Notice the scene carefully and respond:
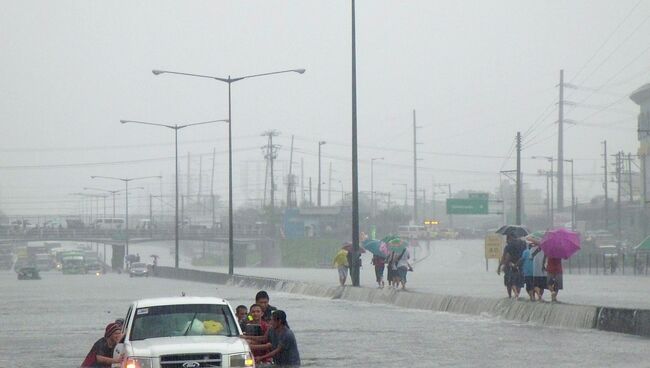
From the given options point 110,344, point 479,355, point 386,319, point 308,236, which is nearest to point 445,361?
point 479,355

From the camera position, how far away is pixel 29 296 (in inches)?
2258

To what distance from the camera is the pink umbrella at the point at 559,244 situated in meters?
30.5

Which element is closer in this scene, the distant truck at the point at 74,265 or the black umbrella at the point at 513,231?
the black umbrella at the point at 513,231

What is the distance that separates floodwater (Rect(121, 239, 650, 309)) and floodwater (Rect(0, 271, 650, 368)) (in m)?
3.64

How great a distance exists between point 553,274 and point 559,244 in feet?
2.60

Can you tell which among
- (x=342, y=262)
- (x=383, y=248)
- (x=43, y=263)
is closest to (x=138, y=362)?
(x=383, y=248)

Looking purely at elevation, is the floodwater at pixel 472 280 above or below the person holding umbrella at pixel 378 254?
below

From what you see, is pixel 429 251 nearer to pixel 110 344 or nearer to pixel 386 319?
pixel 386 319

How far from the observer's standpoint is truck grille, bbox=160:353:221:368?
15609 millimetres

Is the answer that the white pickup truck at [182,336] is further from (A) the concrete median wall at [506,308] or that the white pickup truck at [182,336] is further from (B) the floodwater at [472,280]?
(B) the floodwater at [472,280]

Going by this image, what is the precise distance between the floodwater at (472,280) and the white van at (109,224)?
41480mm

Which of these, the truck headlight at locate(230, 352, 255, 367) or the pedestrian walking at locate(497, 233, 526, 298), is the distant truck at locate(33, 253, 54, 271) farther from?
the truck headlight at locate(230, 352, 255, 367)

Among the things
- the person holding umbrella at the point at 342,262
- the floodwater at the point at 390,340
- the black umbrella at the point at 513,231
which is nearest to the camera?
the floodwater at the point at 390,340

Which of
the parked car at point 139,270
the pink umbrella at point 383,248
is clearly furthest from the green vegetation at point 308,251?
the pink umbrella at point 383,248
